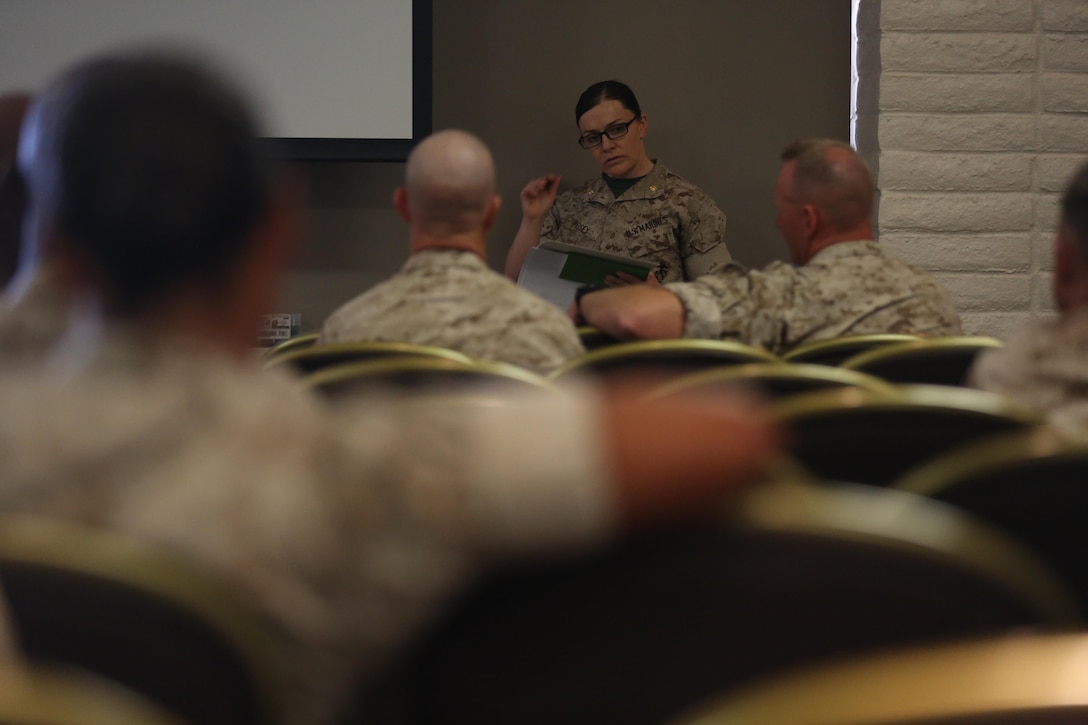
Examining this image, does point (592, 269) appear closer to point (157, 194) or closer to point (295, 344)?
point (295, 344)

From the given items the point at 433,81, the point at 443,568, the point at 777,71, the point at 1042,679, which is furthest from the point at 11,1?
the point at 1042,679

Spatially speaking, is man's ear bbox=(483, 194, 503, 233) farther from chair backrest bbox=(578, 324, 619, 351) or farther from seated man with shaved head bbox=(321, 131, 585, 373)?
chair backrest bbox=(578, 324, 619, 351)

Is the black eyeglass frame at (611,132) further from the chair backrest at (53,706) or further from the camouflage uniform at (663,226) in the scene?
the chair backrest at (53,706)

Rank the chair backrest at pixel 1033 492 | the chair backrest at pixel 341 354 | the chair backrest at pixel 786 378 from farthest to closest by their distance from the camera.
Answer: the chair backrest at pixel 341 354, the chair backrest at pixel 786 378, the chair backrest at pixel 1033 492

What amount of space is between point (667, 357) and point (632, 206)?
2.84 m

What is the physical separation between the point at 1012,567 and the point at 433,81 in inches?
191

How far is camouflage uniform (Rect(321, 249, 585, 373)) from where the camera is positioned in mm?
2387

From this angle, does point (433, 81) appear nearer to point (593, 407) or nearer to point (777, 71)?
point (777, 71)

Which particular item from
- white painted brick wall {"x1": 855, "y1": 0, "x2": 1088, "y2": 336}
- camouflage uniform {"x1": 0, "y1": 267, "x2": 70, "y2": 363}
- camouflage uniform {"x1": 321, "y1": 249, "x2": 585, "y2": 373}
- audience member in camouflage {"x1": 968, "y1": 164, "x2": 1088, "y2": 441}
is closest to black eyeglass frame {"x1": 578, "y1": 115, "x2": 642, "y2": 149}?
white painted brick wall {"x1": 855, "y1": 0, "x2": 1088, "y2": 336}

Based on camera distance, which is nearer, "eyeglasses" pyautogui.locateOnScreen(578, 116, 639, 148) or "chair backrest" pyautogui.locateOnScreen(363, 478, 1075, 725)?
"chair backrest" pyautogui.locateOnScreen(363, 478, 1075, 725)

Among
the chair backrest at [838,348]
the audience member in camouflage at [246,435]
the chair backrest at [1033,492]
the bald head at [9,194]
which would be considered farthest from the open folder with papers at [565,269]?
the audience member in camouflage at [246,435]

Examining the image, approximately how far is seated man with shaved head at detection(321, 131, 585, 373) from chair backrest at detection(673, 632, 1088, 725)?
1982 millimetres

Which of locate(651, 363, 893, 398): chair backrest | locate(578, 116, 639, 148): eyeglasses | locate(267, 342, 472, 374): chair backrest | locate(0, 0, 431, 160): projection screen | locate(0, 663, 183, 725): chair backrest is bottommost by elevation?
locate(267, 342, 472, 374): chair backrest

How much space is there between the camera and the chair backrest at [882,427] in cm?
123
